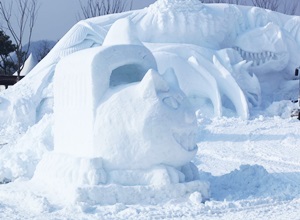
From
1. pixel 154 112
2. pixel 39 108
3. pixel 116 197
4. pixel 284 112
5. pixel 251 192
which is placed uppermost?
pixel 154 112

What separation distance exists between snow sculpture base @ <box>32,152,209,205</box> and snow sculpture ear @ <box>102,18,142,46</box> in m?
1.62

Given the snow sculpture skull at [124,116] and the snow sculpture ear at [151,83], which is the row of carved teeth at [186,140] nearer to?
the snow sculpture skull at [124,116]

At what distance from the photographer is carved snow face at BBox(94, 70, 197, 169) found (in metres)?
4.75

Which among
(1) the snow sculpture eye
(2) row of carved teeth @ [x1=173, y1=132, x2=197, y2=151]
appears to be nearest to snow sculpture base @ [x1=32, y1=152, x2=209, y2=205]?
(2) row of carved teeth @ [x1=173, y1=132, x2=197, y2=151]

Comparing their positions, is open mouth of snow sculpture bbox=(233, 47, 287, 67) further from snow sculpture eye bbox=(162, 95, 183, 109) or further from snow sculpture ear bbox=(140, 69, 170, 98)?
snow sculpture ear bbox=(140, 69, 170, 98)

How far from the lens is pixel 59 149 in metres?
5.50

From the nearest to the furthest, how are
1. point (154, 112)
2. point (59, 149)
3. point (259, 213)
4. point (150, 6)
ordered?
point (259, 213), point (154, 112), point (59, 149), point (150, 6)

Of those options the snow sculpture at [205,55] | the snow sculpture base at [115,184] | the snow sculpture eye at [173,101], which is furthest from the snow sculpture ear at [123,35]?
the snow sculpture at [205,55]

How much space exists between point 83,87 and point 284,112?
7152mm

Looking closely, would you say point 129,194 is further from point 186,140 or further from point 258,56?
point 258,56

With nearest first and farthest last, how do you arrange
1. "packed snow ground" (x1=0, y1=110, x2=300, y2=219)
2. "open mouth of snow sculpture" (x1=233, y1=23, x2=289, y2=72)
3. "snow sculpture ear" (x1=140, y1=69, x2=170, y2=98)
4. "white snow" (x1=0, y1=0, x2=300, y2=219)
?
1. "packed snow ground" (x1=0, y1=110, x2=300, y2=219)
2. "white snow" (x1=0, y1=0, x2=300, y2=219)
3. "snow sculpture ear" (x1=140, y1=69, x2=170, y2=98)
4. "open mouth of snow sculpture" (x1=233, y1=23, x2=289, y2=72)

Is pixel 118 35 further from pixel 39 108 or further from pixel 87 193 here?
pixel 39 108

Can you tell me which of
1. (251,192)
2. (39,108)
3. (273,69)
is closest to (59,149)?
(251,192)

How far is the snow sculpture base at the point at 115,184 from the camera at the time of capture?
4.62 meters
